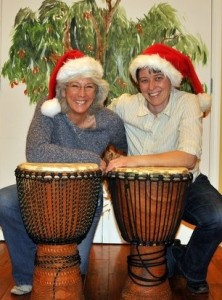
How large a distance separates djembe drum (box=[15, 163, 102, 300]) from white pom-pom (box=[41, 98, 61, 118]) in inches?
13.6

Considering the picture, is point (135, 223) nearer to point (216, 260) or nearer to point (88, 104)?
point (88, 104)

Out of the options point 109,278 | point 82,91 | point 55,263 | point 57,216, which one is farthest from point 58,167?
point 109,278

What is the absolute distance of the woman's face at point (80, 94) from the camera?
6.80 feet

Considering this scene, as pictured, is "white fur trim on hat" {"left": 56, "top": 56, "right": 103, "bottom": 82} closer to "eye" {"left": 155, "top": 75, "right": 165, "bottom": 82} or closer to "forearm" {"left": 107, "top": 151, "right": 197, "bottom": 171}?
"eye" {"left": 155, "top": 75, "right": 165, "bottom": 82}

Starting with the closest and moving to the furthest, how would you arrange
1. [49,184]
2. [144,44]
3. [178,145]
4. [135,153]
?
[49,184]
[178,145]
[135,153]
[144,44]

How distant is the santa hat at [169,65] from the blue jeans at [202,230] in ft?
1.66

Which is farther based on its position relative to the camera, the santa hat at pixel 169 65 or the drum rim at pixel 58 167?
the santa hat at pixel 169 65

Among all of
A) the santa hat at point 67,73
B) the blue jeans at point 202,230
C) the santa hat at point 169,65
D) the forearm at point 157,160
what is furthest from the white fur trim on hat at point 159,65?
the blue jeans at point 202,230

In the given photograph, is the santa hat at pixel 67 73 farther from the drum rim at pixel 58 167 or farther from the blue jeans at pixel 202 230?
the blue jeans at pixel 202 230

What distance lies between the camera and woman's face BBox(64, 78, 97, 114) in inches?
81.6

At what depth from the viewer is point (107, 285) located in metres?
2.12

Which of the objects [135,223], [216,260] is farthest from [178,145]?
[216,260]

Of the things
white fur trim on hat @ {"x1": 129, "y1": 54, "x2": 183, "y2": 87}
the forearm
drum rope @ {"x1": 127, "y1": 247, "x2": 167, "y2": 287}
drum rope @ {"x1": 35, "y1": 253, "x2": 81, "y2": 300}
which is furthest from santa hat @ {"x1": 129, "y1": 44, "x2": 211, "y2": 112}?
drum rope @ {"x1": 35, "y1": 253, "x2": 81, "y2": 300}

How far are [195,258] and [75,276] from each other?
58cm
